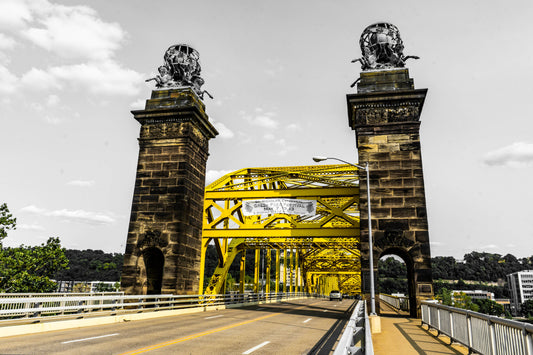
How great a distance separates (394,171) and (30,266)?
107 ft

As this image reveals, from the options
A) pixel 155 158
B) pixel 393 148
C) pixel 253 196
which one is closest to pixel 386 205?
pixel 393 148

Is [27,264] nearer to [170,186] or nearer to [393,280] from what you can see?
[170,186]

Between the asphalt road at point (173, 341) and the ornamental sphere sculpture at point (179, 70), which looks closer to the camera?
the asphalt road at point (173, 341)

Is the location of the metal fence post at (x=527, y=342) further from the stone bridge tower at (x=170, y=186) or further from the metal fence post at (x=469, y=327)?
the stone bridge tower at (x=170, y=186)

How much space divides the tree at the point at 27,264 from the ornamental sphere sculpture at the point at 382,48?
32029 millimetres

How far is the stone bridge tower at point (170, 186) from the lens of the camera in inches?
827

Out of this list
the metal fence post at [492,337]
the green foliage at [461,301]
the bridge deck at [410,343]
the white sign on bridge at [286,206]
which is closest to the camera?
the metal fence post at [492,337]

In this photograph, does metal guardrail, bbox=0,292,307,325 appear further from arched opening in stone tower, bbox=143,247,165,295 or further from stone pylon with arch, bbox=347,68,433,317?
stone pylon with arch, bbox=347,68,433,317

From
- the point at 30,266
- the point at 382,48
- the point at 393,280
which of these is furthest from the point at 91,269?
the point at 382,48

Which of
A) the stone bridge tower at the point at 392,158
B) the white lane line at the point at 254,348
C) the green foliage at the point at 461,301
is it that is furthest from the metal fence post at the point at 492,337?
the green foliage at the point at 461,301

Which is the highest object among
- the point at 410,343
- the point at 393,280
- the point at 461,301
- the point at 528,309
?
the point at 410,343

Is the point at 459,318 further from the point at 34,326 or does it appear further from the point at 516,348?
the point at 34,326

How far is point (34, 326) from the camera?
1116 centimetres

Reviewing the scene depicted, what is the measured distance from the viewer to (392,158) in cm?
2020
